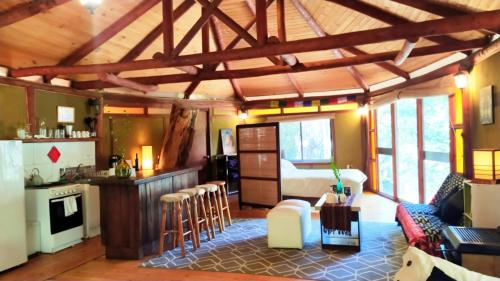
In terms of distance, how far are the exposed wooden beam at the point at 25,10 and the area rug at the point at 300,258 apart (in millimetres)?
3216

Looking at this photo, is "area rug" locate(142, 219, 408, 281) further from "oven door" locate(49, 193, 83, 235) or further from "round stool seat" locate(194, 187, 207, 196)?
"oven door" locate(49, 193, 83, 235)

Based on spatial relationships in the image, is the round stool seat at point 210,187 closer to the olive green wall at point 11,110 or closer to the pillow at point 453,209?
the olive green wall at point 11,110

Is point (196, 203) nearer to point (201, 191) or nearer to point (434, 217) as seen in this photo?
point (201, 191)

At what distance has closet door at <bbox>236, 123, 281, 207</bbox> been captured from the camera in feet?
22.2

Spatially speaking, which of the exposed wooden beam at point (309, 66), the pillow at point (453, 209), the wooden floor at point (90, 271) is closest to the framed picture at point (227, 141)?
the exposed wooden beam at point (309, 66)

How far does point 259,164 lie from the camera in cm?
700

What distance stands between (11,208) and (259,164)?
13.6 feet

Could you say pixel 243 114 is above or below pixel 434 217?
above

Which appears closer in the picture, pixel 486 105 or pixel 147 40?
pixel 486 105

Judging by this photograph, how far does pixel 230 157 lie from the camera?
28.9 feet

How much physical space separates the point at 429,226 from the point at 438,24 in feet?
7.07

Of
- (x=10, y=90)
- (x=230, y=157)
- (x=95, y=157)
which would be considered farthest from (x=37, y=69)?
(x=230, y=157)

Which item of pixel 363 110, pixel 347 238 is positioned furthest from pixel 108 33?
→ pixel 363 110

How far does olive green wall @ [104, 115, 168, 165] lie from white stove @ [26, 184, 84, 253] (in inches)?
63.3
